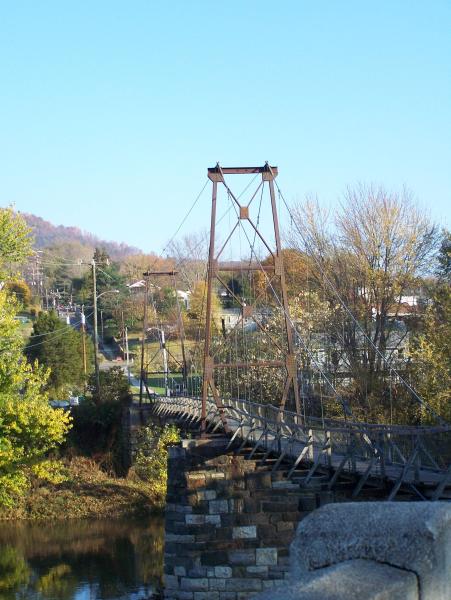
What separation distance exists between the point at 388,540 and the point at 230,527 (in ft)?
52.7

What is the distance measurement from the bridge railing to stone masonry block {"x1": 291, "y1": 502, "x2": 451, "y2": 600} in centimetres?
1041

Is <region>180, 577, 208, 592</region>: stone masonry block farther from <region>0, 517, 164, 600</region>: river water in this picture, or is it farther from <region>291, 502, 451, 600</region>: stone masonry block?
<region>291, 502, 451, 600</region>: stone masonry block

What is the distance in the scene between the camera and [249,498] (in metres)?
18.3

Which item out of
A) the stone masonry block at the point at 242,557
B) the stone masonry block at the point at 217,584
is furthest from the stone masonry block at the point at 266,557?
the stone masonry block at the point at 217,584

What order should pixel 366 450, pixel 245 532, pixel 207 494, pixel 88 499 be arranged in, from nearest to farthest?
pixel 366 450 → pixel 245 532 → pixel 207 494 → pixel 88 499

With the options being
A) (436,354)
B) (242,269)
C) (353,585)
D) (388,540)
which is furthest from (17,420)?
(353,585)

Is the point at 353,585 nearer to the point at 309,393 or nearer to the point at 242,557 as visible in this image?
the point at 242,557

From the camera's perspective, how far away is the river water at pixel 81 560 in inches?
984

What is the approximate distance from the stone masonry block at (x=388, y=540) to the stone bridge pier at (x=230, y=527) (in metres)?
14.3

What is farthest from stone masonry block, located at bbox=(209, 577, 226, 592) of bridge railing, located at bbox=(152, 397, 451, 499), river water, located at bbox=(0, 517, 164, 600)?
river water, located at bbox=(0, 517, 164, 600)

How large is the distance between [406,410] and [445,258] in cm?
649

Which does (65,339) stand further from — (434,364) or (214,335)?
(434,364)

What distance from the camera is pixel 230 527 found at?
18281 millimetres

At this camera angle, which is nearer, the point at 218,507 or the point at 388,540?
the point at 388,540
